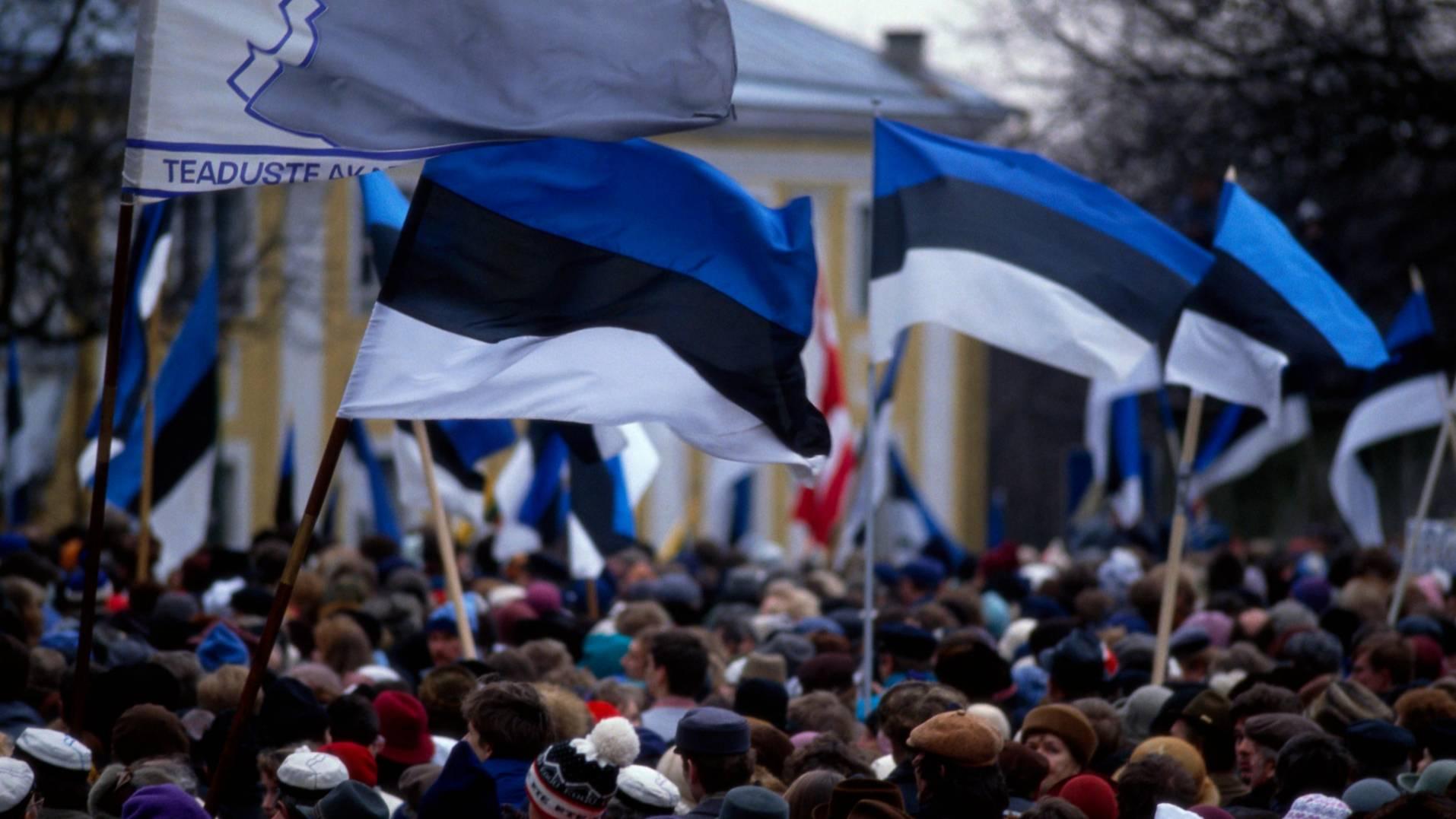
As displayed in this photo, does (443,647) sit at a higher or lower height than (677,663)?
lower

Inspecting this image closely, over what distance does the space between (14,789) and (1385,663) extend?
5.49 metres

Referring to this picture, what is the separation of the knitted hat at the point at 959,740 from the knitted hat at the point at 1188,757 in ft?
3.50

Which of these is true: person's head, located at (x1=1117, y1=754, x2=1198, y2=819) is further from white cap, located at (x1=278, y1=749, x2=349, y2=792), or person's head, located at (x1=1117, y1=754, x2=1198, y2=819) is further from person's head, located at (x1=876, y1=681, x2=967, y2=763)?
white cap, located at (x1=278, y1=749, x2=349, y2=792)

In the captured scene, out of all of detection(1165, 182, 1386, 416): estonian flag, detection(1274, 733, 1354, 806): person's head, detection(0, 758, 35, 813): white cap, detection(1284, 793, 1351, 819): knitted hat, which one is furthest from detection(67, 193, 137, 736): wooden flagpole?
detection(1165, 182, 1386, 416): estonian flag

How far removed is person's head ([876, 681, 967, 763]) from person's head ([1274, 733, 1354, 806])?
0.99 m

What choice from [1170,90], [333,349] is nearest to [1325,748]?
[1170,90]

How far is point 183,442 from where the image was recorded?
38.0 ft

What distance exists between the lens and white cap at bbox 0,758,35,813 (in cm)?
496

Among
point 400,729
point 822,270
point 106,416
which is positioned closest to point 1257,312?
point 400,729

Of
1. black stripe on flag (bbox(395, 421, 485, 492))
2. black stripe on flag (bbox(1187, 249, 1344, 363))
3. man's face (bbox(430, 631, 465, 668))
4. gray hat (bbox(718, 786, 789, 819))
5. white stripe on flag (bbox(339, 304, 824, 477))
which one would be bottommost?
man's face (bbox(430, 631, 465, 668))

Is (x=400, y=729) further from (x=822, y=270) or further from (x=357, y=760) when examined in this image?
(x=822, y=270)

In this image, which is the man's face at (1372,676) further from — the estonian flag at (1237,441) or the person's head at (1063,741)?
the estonian flag at (1237,441)

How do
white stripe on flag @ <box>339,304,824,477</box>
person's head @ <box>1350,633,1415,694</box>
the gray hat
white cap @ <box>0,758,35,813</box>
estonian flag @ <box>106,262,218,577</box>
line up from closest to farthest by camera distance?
white cap @ <box>0,758,35,813</box> < the gray hat < white stripe on flag @ <box>339,304,824,477</box> < person's head @ <box>1350,633,1415,694</box> < estonian flag @ <box>106,262,218,577</box>

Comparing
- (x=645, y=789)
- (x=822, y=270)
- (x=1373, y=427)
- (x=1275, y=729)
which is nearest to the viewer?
(x=645, y=789)
